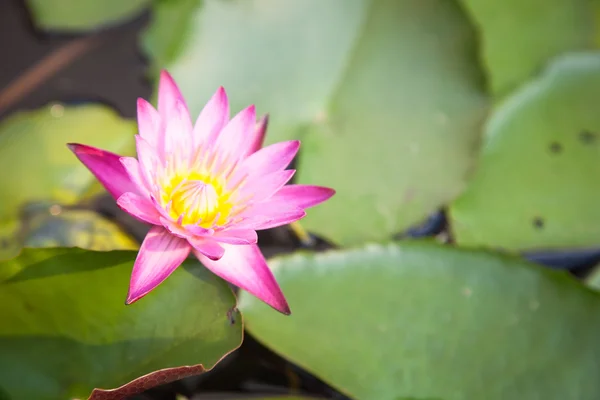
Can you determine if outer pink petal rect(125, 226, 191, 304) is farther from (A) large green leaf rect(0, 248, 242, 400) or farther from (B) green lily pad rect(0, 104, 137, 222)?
(B) green lily pad rect(0, 104, 137, 222)

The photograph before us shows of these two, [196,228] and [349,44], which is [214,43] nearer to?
[349,44]

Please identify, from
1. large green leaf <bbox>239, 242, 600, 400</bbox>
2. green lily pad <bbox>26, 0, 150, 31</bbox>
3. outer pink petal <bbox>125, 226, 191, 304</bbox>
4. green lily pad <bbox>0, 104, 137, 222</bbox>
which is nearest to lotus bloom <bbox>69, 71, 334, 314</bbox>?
outer pink petal <bbox>125, 226, 191, 304</bbox>

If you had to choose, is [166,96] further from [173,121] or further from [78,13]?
[78,13]

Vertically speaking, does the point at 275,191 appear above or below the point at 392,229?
above

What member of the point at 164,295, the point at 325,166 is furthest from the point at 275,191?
the point at 325,166

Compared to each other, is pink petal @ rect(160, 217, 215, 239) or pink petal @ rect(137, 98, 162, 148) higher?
pink petal @ rect(137, 98, 162, 148)

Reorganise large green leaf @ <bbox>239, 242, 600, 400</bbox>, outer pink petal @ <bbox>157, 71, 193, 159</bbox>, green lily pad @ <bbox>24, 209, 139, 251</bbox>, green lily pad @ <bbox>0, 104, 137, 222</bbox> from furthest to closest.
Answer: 1. green lily pad @ <bbox>0, 104, 137, 222</bbox>
2. green lily pad @ <bbox>24, 209, 139, 251</bbox>
3. large green leaf @ <bbox>239, 242, 600, 400</bbox>
4. outer pink petal @ <bbox>157, 71, 193, 159</bbox>

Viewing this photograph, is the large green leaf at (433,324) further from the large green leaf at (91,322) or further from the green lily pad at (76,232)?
the green lily pad at (76,232)

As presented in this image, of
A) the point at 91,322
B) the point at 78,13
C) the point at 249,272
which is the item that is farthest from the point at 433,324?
the point at 78,13
